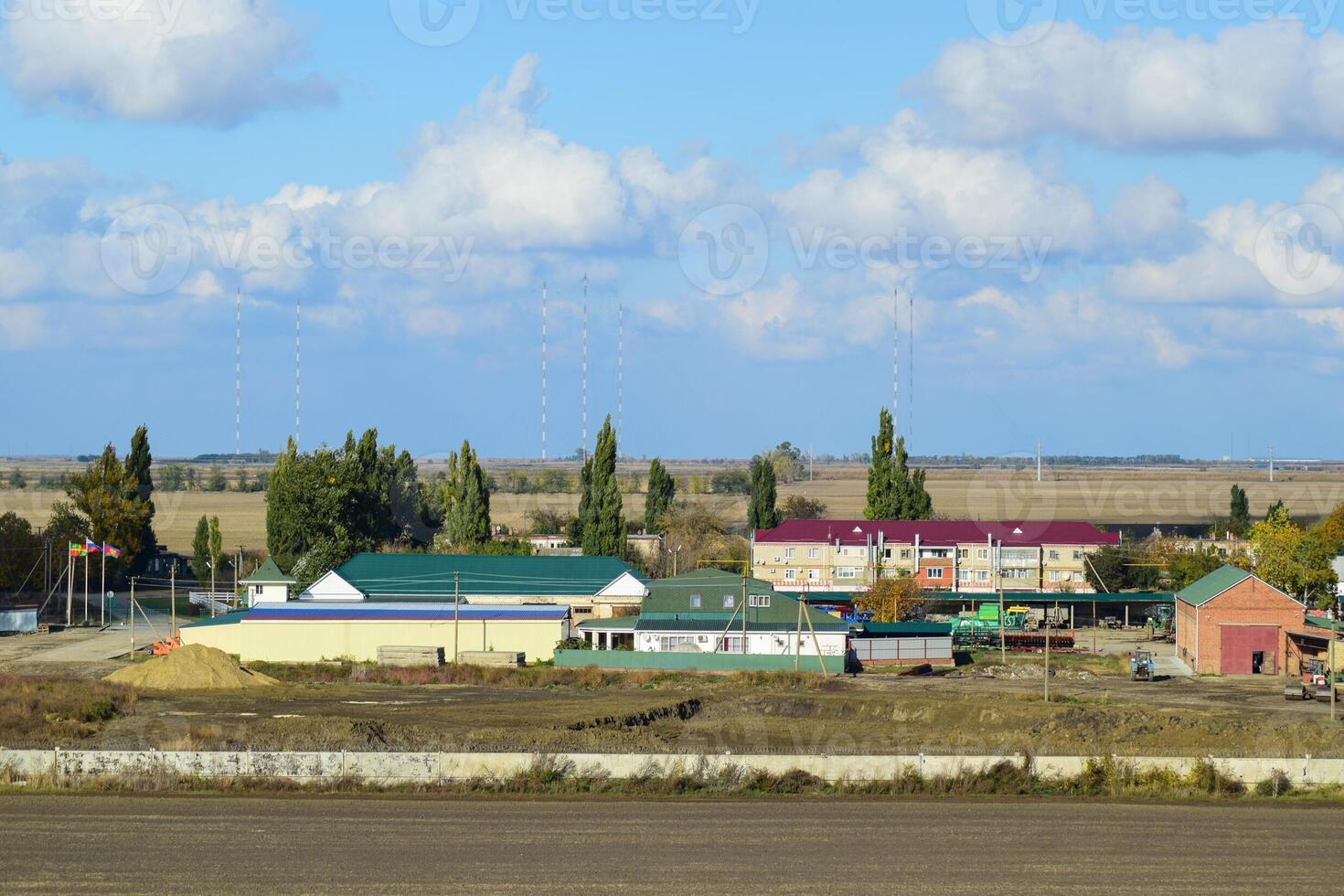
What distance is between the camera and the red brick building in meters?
53.8

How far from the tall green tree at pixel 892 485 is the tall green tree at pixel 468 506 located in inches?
904

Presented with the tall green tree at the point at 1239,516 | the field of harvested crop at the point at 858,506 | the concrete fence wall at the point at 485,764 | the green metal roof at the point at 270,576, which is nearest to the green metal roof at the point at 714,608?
the green metal roof at the point at 270,576

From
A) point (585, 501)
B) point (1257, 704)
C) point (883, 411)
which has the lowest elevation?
point (1257, 704)

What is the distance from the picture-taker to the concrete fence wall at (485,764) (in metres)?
29.8

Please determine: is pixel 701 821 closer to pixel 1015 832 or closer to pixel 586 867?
pixel 586 867

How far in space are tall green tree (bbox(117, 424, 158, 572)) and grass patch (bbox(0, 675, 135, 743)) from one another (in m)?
35.5

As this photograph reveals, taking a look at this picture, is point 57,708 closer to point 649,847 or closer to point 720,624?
point 649,847

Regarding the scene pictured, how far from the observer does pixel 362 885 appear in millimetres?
22500

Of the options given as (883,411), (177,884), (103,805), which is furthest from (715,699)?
(883,411)

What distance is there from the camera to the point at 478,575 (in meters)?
67.3

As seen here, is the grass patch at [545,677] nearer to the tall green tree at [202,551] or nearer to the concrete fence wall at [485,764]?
the concrete fence wall at [485,764]

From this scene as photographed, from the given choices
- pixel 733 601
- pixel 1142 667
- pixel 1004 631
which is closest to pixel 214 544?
pixel 733 601

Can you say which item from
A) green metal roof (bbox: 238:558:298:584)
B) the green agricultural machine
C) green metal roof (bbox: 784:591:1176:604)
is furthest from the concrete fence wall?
green metal roof (bbox: 784:591:1176:604)

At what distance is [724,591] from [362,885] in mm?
37867
